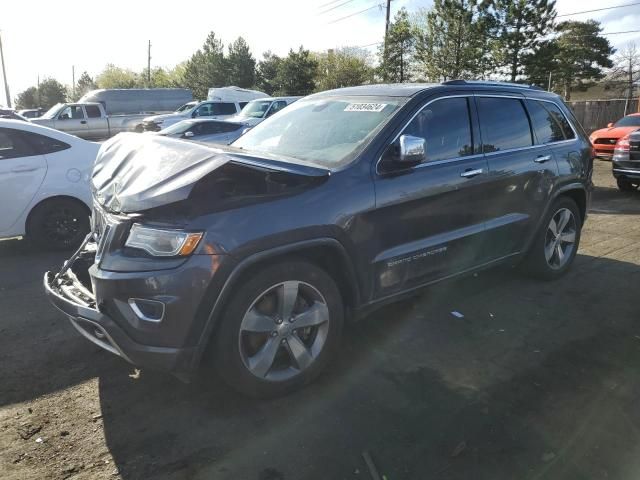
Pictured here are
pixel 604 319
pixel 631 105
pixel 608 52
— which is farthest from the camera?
pixel 608 52

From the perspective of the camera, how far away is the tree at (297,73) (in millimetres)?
41156

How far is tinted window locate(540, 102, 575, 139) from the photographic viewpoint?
4.99 metres

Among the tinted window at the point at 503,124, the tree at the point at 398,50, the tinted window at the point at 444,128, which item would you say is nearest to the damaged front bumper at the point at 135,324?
the tinted window at the point at 444,128

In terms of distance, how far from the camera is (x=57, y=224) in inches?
246

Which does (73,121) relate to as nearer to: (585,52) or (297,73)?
(297,73)

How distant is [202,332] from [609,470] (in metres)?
2.13

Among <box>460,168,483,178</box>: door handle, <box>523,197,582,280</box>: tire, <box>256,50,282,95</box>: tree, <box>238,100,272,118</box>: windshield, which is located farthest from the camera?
<box>256,50,282,95</box>: tree

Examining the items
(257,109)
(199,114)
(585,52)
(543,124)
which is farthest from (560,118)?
(585,52)

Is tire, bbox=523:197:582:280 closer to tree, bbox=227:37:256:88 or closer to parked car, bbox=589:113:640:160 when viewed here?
parked car, bbox=589:113:640:160

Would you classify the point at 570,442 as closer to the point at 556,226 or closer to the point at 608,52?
the point at 556,226

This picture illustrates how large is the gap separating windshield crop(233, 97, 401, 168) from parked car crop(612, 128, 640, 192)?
8613 mm

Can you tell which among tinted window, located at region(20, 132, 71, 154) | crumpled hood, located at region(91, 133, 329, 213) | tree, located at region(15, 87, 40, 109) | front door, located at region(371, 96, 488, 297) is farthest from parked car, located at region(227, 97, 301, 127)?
tree, located at region(15, 87, 40, 109)

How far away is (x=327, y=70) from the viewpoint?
44.8m

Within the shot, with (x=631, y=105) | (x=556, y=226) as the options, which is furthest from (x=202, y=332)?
(x=631, y=105)
